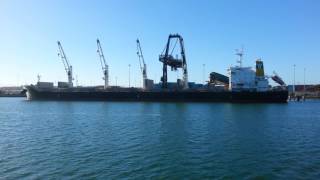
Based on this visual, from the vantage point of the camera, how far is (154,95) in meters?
113

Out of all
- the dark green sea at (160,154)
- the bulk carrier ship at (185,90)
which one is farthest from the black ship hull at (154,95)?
the dark green sea at (160,154)

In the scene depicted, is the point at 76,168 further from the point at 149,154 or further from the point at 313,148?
the point at 313,148

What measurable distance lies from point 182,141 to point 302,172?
39.3ft

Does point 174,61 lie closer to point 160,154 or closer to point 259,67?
point 259,67

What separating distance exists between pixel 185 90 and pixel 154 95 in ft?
29.1

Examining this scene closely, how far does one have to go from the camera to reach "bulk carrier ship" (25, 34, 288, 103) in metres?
101

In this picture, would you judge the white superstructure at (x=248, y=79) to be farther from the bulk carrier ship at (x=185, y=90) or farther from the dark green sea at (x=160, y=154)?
the dark green sea at (x=160, y=154)

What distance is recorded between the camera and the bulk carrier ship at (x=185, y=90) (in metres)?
101

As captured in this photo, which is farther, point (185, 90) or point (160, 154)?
point (185, 90)

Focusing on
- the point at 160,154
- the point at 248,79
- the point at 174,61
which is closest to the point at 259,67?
the point at 248,79

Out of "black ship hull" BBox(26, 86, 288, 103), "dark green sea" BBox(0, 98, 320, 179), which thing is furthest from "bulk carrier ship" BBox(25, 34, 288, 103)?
"dark green sea" BBox(0, 98, 320, 179)

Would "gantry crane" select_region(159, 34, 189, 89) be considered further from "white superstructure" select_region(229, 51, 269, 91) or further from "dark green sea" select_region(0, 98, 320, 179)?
"dark green sea" select_region(0, 98, 320, 179)

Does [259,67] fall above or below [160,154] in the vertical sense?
above

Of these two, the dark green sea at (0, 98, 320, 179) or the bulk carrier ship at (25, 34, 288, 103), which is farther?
the bulk carrier ship at (25, 34, 288, 103)
